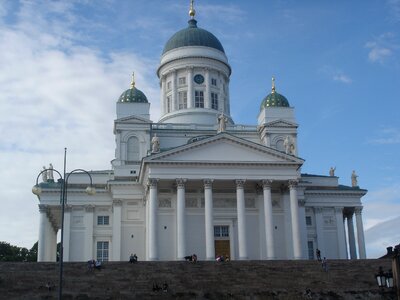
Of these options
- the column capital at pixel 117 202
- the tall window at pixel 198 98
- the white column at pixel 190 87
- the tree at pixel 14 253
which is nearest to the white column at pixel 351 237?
the tall window at pixel 198 98

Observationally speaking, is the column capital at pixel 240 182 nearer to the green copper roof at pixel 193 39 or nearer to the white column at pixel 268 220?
the white column at pixel 268 220

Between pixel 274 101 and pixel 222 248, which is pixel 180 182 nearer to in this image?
pixel 222 248

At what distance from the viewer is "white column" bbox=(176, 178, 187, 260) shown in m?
49.3

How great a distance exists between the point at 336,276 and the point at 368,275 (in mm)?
2124

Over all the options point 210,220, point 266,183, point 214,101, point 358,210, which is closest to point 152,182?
point 210,220

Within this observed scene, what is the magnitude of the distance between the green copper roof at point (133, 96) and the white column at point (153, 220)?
1415cm

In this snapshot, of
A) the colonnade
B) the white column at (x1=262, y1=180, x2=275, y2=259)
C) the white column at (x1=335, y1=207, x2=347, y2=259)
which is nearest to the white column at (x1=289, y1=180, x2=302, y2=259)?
the colonnade

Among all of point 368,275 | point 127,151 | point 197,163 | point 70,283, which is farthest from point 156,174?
point 368,275

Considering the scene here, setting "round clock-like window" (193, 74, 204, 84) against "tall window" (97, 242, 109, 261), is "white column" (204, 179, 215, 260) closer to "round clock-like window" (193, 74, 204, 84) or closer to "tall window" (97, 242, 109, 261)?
"tall window" (97, 242, 109, 261)

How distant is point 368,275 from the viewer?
42.2 meters

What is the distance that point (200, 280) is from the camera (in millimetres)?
40250

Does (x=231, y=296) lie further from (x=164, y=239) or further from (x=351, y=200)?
(x=351, y=200)

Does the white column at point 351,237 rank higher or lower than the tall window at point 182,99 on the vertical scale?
lower

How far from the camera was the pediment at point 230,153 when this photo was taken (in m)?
51.7
